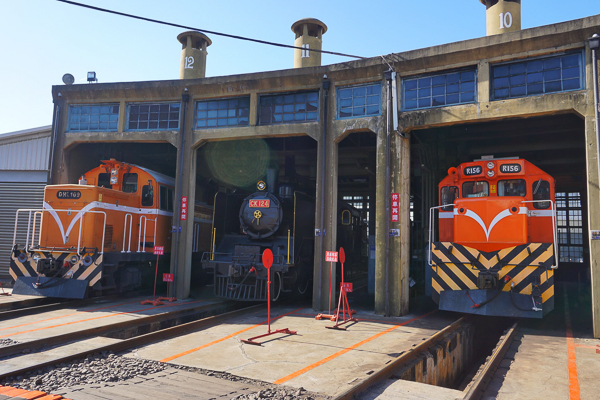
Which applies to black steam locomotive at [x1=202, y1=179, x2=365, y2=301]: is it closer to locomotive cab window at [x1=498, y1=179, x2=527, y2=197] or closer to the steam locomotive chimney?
the steam locomotive chimney

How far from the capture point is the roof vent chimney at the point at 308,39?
12930 millimetres

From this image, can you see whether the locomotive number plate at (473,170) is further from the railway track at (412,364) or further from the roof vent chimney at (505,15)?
the roof vent chimney at (505,15)

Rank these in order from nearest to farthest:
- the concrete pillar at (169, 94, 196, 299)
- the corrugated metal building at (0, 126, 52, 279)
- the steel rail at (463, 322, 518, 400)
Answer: the steel rail at (463, 322, 518, 400) → the concrete pillar at (169, 94, 196, 299) → the corrugated metal building at (0, 126, 52, 279)

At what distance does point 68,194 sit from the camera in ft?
34.4

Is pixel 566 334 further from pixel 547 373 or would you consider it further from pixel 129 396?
pixel 129 396

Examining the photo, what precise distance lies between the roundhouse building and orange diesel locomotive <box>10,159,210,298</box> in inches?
38.1

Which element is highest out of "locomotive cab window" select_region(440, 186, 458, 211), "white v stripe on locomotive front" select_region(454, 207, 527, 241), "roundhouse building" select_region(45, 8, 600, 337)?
"roundhouse building" select_region(45, 8, 600, 337)

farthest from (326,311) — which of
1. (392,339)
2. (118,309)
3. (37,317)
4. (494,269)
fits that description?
(37,317)

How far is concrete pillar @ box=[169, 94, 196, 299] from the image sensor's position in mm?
11594

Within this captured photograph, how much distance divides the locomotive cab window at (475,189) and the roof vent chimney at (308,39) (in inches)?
246

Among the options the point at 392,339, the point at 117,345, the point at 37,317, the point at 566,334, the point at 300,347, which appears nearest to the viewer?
the point at 117,345

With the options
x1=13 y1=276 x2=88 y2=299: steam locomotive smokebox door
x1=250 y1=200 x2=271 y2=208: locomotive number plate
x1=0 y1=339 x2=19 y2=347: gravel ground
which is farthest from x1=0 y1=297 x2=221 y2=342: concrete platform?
x1=250 y1=200 x2=271 y2=208: locomotive number plate

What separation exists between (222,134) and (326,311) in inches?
216

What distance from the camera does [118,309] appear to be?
965cm
